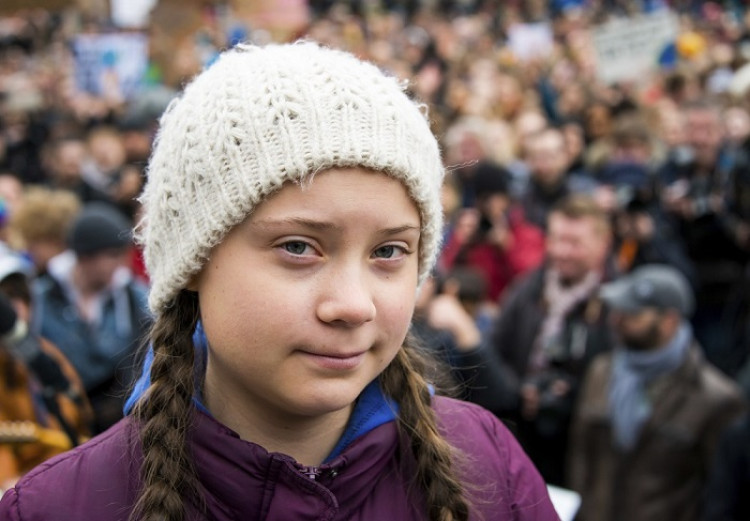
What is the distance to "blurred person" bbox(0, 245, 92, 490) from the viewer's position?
261 centimetres

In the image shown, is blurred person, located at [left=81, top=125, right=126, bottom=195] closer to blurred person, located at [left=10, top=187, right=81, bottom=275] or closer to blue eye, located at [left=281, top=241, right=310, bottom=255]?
blurred person, located at [left=10, top=187, right=81, bottom=275]

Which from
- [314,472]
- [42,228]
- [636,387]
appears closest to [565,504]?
[314,472]

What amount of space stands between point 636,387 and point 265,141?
3.30 metres

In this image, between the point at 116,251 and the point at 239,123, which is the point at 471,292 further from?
the point at 239,123

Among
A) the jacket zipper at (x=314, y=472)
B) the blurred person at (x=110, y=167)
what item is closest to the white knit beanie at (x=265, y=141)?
the jacket zipper at (x=314, y=472)

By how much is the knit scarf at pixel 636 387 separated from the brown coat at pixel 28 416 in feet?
8.08

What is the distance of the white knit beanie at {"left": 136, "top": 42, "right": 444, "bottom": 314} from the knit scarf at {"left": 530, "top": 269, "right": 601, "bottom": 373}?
10.9 feet

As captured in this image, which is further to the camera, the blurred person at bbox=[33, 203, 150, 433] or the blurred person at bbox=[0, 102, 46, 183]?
the blurred person at bbox=[0, 102, 46, 183]

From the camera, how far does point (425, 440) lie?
5.54ft

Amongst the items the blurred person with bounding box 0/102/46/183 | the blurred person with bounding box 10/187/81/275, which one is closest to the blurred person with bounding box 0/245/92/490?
the blurred person with bounding box 10/187/81/275

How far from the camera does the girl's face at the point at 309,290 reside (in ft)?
4.79

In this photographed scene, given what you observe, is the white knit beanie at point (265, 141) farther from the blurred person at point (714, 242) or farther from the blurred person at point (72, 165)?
the blurred person at point (72, 165)

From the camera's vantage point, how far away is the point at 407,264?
160cm

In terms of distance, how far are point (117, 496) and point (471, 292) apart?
336cm
